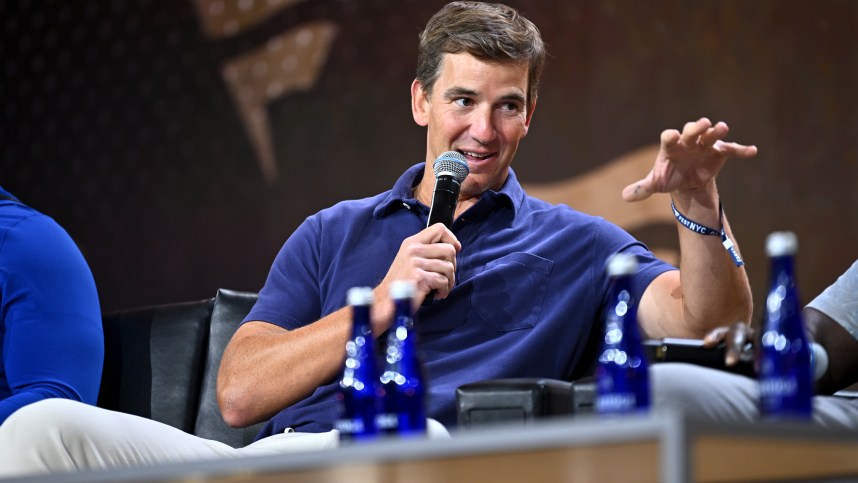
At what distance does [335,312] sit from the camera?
1886mm

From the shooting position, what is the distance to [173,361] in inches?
95.4

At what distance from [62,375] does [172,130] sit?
1560 millimetres

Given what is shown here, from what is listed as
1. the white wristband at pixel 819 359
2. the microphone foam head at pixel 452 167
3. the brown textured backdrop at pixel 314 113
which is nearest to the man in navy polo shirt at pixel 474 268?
the microphone foam head at pixel 452 167

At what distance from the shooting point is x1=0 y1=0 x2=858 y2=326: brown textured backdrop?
117 inches

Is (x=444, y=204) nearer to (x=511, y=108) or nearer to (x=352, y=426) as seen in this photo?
(x=511, y=108)

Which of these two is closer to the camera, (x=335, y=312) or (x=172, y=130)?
(x=335, y=312)

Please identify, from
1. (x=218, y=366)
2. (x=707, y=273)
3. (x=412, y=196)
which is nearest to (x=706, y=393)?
(x=707, y=273)

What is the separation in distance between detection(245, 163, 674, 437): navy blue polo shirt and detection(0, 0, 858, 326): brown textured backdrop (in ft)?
3.37

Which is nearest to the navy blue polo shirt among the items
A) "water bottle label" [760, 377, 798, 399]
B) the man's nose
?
the man's nose

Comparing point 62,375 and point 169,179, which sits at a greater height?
point 169,179

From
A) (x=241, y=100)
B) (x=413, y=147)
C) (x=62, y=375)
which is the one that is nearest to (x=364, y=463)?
(x=62, y=375)

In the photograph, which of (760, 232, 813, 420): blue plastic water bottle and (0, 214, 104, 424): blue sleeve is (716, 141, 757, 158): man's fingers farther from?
(0, 214, 104, 424): blue sleeve

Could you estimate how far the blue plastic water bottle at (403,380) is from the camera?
3.90 ft

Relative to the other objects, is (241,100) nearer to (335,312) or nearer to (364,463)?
(335,312)
